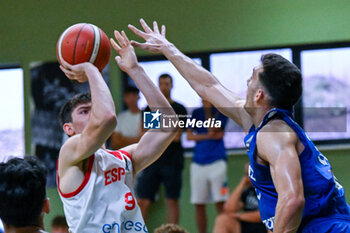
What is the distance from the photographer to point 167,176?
646 cm

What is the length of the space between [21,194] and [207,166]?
4.38 m

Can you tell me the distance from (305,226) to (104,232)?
996mm

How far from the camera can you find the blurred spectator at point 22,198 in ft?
7.37

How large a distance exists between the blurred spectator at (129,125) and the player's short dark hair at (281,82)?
12.4ft

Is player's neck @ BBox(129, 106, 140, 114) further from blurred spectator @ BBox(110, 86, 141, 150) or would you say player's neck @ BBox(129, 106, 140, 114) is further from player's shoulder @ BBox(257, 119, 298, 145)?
player's shoulder @ BBox(257, 119, 298, 145)

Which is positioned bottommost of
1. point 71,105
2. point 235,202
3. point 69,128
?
point 235,202

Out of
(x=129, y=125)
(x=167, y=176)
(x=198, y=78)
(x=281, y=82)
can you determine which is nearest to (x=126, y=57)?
(x=198, y=78)

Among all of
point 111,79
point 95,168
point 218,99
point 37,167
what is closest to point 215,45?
point 111,79

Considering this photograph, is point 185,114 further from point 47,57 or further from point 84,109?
point 84,109

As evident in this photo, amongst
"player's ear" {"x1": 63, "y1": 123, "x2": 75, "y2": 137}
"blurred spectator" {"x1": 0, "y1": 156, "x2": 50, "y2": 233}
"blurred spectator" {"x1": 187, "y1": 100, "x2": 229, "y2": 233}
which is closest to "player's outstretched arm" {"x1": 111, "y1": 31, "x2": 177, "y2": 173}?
"player's ear" {"x1": 63, "y1": 123, "x2": 75, "y2": 137}

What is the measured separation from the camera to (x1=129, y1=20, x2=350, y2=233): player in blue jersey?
105 inches

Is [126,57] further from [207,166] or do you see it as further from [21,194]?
[207,166]

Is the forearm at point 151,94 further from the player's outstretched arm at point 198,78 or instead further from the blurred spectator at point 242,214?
the blurred spectator at point 242,214

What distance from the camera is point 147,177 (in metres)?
6.52
